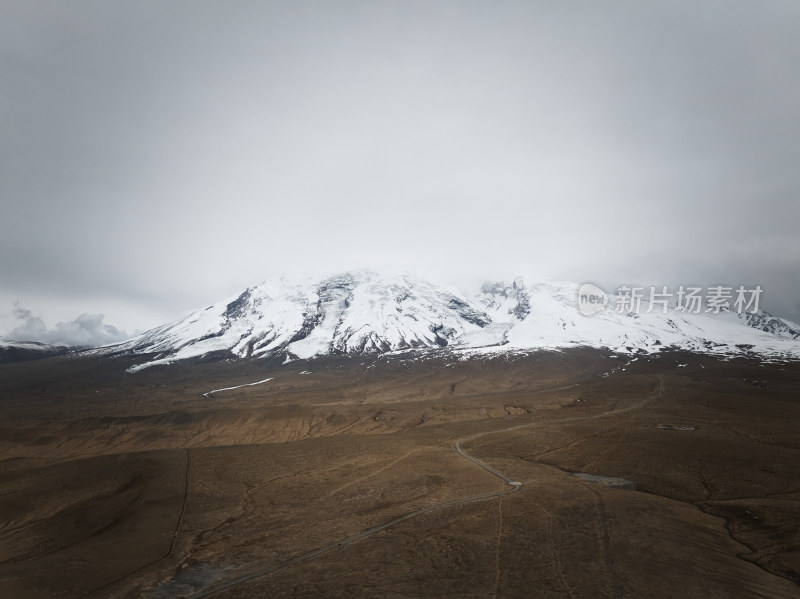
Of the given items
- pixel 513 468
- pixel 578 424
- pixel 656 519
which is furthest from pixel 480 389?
pixel 656 519

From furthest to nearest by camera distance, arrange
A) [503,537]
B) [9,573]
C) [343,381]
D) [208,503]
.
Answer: [343,381], [208,503], [503,537], [9,573]

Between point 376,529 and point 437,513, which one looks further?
point 437,513

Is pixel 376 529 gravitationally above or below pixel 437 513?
above

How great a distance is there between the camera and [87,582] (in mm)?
18500

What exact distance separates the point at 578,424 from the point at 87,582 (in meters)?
59.0

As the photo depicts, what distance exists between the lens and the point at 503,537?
21656 millimetres

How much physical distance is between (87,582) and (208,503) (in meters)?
13.3

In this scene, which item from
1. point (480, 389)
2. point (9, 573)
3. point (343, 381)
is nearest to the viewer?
point (9, 573)

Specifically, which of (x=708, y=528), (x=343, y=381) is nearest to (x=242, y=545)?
(x=708, y=528)

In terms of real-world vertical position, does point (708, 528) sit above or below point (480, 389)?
above

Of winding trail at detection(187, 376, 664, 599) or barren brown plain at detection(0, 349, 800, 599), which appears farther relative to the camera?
winding trail at detection(187, 376, 664, 599)

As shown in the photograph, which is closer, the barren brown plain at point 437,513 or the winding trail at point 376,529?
the barren brown plain at point 437,513

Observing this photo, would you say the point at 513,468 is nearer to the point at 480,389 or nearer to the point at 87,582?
the point at 87,582

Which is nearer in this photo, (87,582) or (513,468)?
(87,582)
